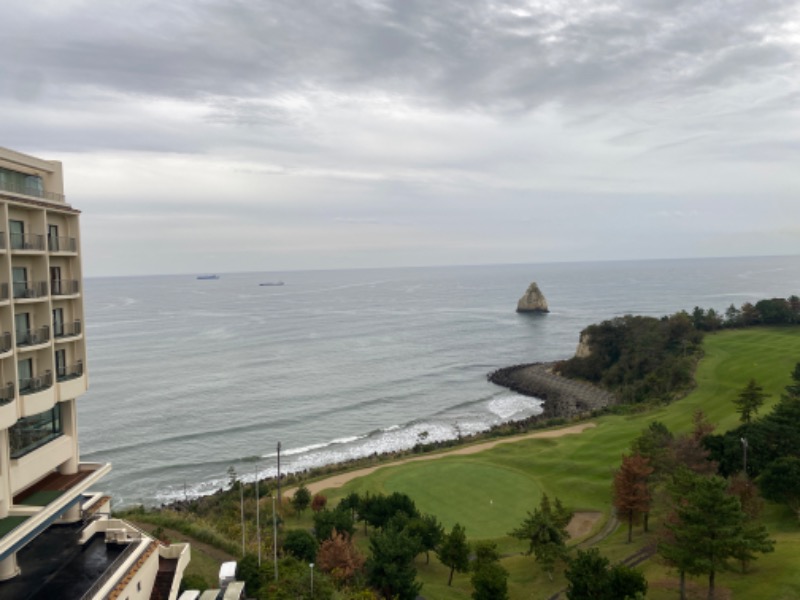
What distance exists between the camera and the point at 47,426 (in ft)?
77.6

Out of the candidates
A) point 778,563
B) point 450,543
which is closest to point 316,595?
point 450,543

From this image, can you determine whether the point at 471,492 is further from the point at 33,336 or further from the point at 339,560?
the point at 33,336

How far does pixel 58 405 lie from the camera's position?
24531mm

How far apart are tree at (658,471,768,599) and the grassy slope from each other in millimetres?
2918

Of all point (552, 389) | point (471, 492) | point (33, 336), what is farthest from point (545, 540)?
point (552, 389)

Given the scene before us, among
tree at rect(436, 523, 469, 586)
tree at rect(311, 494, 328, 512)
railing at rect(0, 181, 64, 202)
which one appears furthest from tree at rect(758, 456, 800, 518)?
railing at rect(0, 181, 64, 202)

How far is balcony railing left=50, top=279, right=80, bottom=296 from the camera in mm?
23656

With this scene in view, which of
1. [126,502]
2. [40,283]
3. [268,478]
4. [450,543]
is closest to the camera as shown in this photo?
[40,283]

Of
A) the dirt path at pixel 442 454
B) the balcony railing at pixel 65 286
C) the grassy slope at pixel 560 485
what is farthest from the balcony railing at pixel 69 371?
the dirt path at pixel 442 454

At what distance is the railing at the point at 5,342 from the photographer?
773 inches

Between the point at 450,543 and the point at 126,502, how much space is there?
32733 millimetres

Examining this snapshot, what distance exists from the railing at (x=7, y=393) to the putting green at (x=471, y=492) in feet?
83.3

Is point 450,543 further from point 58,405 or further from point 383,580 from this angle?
point 58,405

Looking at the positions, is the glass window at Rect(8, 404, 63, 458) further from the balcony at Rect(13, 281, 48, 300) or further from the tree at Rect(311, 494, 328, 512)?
the tree at Rect(311, 494, 328, 512)
